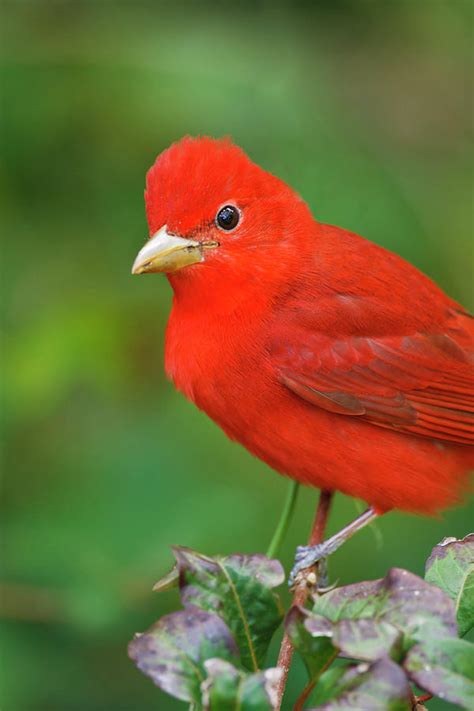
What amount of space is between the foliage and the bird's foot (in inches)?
53.8

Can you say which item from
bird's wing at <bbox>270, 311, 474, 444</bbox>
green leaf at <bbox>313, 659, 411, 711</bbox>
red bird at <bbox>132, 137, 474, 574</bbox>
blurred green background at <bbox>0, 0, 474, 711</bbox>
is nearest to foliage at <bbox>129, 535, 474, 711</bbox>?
green leaf at <bbox>313, 659, 411, 711</bbox>

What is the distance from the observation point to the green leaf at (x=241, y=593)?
62.2 inches

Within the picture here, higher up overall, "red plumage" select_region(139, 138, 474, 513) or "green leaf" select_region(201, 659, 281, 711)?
"red plumage" select_region(139, 138, 474, 513)

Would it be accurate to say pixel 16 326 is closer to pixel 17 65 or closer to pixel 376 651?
pixel 17 65

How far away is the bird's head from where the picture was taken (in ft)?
9.75

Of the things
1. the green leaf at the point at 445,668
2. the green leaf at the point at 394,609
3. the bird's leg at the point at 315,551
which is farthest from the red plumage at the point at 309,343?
the green leaf at the point at 445,668

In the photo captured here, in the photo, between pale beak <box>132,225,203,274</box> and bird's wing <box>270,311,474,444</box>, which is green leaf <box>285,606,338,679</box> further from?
bird's wing <box>270,311,474,444</box>

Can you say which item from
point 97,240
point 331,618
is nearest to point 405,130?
point 97,240

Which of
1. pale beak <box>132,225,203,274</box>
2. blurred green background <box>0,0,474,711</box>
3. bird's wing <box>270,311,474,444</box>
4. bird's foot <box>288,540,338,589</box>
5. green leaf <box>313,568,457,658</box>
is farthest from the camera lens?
blurred green background <box>0,0,474,711</box>

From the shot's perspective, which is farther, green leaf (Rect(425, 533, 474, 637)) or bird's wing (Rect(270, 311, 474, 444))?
bird's wing (Rect(270, 311, 474, 444))

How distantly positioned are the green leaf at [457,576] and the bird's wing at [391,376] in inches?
58.6

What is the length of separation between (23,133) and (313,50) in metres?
1.65

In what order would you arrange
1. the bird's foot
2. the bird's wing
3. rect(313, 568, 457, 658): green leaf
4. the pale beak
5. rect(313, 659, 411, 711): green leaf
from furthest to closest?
the bird's wing → the bird's foot → the pale beak → rect(313, 568, 457, 658): green leaf → rect(313, 659, 411, 711): green leaf

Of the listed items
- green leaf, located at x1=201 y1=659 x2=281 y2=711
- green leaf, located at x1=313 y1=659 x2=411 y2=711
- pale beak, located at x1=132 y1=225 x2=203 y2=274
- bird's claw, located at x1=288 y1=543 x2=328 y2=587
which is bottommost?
green leaf, located at x1=201 y1=659 x2=281 y2=711
